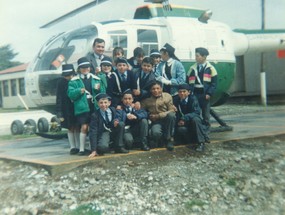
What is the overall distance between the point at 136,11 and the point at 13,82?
17.2 meters

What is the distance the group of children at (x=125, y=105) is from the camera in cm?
624

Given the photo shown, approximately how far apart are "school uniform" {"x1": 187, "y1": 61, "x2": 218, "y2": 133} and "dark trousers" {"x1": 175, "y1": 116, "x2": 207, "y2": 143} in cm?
79

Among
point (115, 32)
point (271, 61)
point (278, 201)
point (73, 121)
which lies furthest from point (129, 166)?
point (271, 61)

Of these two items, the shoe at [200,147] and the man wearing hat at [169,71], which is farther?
the man wearing hat at [169,71]

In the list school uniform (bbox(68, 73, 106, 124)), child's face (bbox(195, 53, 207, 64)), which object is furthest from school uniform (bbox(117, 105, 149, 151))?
child's face (bbox(195, 53, 207, 64))

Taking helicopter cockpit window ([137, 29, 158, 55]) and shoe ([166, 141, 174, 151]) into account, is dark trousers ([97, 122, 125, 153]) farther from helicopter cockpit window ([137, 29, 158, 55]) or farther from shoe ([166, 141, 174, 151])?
helicopter cockpit window ([137, 29, 158, 55])

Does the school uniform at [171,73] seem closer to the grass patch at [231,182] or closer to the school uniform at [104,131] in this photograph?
the school uniform at [104,131]

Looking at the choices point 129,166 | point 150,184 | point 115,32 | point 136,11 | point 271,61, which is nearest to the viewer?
point 150,184

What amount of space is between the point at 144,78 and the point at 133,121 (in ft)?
2.49

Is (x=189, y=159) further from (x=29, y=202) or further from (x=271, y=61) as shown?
(x=271, y=61)

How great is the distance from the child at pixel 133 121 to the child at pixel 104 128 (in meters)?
0.18

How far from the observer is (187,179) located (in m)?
5.43

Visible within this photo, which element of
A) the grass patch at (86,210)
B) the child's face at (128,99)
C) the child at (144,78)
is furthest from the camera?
the child at (144,78)

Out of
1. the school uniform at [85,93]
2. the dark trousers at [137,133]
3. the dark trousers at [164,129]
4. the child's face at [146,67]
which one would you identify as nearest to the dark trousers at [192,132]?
the dark trousers at [164,129]
